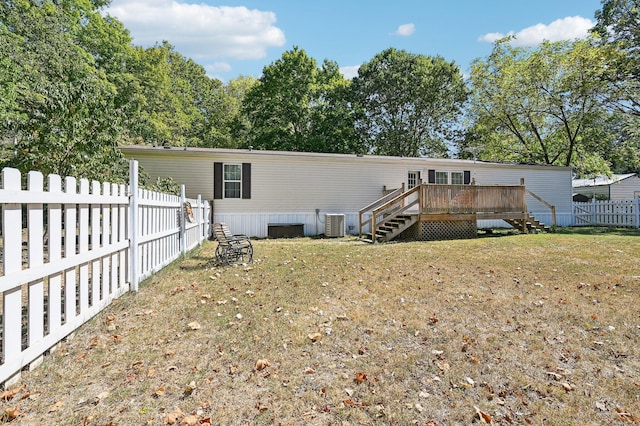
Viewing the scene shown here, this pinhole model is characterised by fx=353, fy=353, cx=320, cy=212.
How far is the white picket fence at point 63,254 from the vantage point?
90.7 inches

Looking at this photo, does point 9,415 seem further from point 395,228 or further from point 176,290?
point 395,228

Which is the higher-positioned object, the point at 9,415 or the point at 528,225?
the point at 528,225

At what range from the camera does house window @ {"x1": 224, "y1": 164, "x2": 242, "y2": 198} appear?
548 inches

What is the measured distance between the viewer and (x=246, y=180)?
14039 millimetres

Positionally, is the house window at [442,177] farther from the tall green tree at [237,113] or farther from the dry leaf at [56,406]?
the tall green tree at [237,113]

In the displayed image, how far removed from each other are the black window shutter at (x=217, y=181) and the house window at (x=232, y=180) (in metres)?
0.20

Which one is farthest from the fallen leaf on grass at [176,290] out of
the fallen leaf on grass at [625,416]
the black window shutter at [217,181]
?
the black window shutter at [217,181]

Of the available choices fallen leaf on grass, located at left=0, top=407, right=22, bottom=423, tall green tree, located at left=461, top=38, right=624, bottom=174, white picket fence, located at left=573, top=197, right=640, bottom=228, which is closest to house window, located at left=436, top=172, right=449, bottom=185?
tall green tree, located at left=461, top=38, right=624, bottom=174

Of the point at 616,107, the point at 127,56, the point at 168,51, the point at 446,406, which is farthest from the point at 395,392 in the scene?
the point at 168,51

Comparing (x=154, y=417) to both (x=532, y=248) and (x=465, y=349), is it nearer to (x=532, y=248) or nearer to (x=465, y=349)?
(x=465, y=349)

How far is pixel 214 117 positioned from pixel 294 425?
33919 mm

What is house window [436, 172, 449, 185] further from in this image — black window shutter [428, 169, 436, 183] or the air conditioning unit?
the air conditioning unit

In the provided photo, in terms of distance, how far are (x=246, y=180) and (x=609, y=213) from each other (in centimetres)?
1813

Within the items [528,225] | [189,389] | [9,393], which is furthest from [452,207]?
[9,393]
